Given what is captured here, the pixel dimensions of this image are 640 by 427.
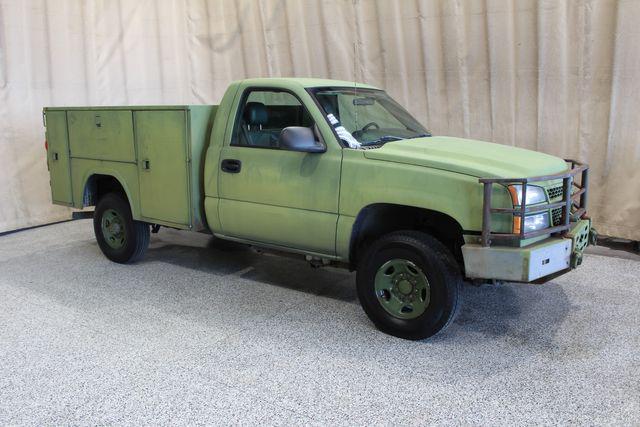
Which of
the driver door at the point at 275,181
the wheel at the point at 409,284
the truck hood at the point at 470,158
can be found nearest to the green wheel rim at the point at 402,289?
the wheel at the point at 409,284

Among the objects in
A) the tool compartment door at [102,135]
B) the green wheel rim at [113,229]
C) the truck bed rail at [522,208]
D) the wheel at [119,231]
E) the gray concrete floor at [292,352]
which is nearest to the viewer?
the gray concrete floor at [292,352]

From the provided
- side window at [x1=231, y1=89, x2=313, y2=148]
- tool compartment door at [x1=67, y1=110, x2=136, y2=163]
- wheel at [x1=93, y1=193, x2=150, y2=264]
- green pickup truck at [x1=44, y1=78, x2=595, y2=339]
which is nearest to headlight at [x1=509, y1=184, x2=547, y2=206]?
green pickup truck at [x1=44, y1=78, x2=595, y2=339]

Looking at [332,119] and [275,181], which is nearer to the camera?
[332,119]

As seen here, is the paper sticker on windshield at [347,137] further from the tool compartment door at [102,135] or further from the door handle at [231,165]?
the tool compartment door at [102,135]

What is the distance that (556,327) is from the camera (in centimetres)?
436

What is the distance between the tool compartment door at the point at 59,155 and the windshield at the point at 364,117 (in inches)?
120

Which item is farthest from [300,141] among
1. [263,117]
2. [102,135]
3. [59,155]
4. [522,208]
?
[59,155]

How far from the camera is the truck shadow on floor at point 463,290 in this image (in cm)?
434

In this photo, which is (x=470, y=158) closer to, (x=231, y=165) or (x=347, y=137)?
(x=347, y=137)

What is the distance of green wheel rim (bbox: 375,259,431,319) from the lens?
407 centimetres

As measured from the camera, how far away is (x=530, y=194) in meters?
3.86

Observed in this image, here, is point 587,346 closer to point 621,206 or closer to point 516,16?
point 621,206

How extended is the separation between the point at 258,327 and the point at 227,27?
5.67 metres

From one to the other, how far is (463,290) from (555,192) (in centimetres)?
107
